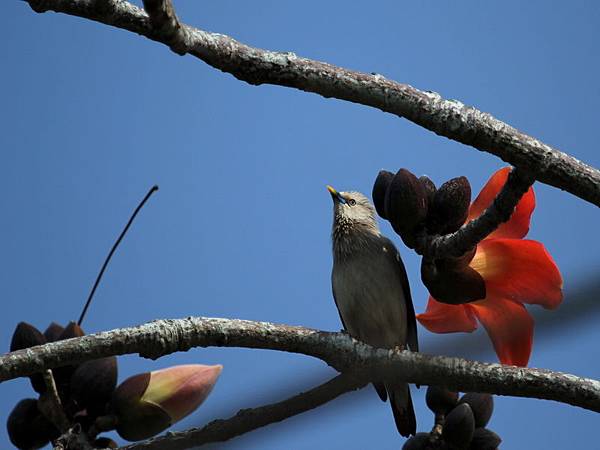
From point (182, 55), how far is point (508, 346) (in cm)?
112

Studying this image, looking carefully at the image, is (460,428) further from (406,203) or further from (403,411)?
(403,411)

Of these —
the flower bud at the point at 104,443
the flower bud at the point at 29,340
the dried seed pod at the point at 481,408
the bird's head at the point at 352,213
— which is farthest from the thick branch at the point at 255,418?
the bird's head at the point at 352,213

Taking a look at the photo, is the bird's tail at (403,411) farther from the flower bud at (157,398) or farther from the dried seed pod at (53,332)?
the dried seed pod at (53,332)

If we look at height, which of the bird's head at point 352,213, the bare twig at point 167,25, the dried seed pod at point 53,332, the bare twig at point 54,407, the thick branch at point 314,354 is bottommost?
the bare twig at point 54,407

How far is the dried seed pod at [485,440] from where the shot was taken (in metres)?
2.21

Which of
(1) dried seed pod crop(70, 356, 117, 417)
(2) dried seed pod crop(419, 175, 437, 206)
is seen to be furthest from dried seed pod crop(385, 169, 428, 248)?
(1) dried seed pod crop(70, 356, 117, 417)

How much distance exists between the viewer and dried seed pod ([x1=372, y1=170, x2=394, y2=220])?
2.05 m

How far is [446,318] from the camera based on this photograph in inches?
86.6

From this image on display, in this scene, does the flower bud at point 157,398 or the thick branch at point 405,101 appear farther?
the flower bud at point 157,398

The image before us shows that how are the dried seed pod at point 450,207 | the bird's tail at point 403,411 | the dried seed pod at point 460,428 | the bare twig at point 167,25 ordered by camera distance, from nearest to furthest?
the bare twig at point 167,25
the dried seed pod at point 450,207
the dried seed pod at point 460,428
the bird's tail at point 403,411

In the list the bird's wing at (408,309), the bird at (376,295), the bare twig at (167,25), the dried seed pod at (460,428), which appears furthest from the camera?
the bird's wing at (408,309)

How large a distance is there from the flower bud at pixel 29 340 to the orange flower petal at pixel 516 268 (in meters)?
1.09

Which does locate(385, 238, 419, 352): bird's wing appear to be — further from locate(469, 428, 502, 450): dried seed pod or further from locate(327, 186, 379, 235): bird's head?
locate(469, 428, 502, 450): dried seed pod

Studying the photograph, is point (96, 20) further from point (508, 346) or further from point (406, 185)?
point (508, 346)
